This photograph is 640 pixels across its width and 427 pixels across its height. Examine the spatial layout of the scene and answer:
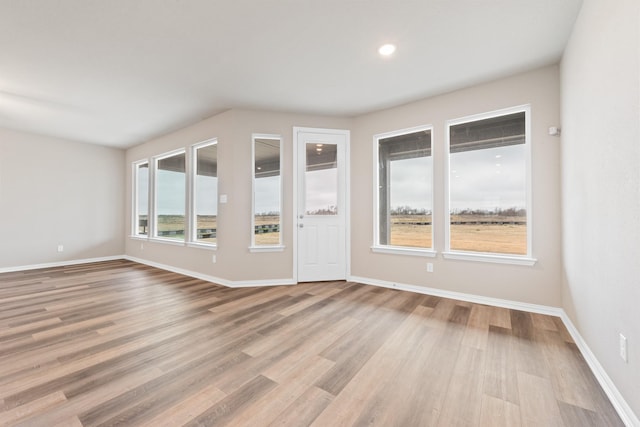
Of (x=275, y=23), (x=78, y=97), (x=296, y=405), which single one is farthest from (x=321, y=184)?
(x=78, y=97)

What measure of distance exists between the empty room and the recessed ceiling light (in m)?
0.08

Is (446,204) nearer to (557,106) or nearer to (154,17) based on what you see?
(557,106)

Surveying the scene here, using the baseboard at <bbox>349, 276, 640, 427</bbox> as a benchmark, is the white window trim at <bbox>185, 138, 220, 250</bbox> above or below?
above

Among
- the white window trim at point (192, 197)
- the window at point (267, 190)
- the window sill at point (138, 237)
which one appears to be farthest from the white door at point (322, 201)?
the window sill at point (138, 237)

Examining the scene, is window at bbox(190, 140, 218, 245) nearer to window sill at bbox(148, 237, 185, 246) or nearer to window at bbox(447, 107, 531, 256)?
window sill at bbox(148, 237, 185, 246)

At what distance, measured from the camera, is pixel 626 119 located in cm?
142

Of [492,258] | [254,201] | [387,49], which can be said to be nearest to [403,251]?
[492,258]

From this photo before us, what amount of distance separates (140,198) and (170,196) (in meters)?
1.30

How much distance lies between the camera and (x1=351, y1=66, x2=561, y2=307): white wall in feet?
9.30

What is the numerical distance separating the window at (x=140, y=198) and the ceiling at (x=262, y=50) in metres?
2.34

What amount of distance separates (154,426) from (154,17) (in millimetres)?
2843

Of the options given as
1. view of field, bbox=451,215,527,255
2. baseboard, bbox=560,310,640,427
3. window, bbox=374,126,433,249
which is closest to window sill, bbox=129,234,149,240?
window, bbox=374,126,433,249

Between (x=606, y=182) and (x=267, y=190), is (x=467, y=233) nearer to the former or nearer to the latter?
(x=606, y=182)

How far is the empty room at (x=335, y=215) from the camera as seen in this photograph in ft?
5.12
